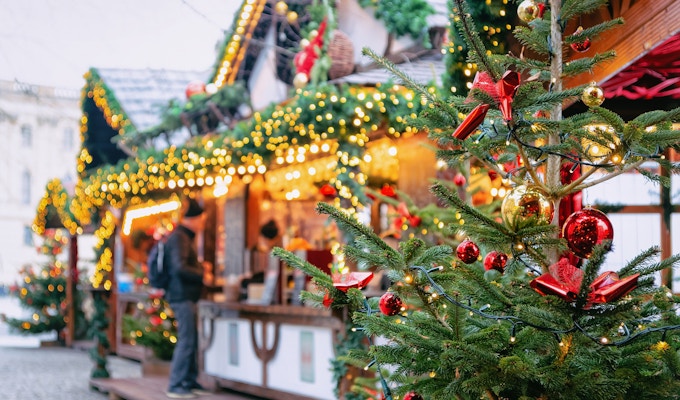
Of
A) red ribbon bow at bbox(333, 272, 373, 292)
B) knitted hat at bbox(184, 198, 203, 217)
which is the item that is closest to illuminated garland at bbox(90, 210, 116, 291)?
knitted hat at bbox(184, 198, 203, 217)

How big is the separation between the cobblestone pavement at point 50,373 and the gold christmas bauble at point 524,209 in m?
8.25

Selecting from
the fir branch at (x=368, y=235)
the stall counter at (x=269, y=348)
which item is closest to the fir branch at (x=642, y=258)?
the fir branch at (x=368, y=235)

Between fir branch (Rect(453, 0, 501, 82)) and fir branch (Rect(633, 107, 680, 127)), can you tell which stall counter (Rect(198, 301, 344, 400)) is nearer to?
fir branch (Rect(453, 0, 501, 82))

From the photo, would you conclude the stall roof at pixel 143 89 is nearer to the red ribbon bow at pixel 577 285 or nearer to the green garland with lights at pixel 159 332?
the green garland with lights at pixel 159 332

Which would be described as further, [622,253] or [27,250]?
[27,250]

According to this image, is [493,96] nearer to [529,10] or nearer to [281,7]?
[529,10]

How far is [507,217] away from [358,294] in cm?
62

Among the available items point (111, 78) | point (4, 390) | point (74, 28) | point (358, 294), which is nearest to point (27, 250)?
point (111, 78)

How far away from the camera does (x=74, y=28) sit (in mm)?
6059

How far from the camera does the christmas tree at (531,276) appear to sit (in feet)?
9.45

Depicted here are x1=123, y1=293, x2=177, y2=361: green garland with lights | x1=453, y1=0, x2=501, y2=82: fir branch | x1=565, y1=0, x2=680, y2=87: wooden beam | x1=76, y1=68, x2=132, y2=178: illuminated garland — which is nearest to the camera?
x1=453, y1=0, x2=501, y2=82: fir branch

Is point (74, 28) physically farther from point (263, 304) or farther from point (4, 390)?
point (4, 390)

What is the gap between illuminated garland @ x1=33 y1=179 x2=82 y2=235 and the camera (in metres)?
17.1

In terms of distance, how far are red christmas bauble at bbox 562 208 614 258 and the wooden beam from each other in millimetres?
1244
